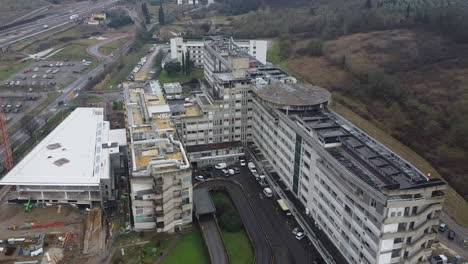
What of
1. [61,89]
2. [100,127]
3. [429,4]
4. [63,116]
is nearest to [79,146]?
[100,127]

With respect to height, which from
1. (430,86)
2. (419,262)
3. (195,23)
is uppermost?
(195,23)

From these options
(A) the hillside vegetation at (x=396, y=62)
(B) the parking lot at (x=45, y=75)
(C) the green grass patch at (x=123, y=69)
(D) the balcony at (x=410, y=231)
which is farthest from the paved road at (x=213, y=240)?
(B) the parking lot at (x=45, y=75)

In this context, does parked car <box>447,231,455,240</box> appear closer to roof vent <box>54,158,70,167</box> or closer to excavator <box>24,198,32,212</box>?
roof vent <box>54,158,70,167</box>

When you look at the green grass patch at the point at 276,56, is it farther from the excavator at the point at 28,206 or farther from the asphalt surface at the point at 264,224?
the excavator at the point at 28,206

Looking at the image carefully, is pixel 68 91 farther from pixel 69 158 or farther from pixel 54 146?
pixel 69 158

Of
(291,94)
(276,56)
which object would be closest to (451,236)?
(291,94)

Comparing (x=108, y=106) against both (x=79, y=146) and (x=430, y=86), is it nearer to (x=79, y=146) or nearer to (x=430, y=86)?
(x=79, y=146)
